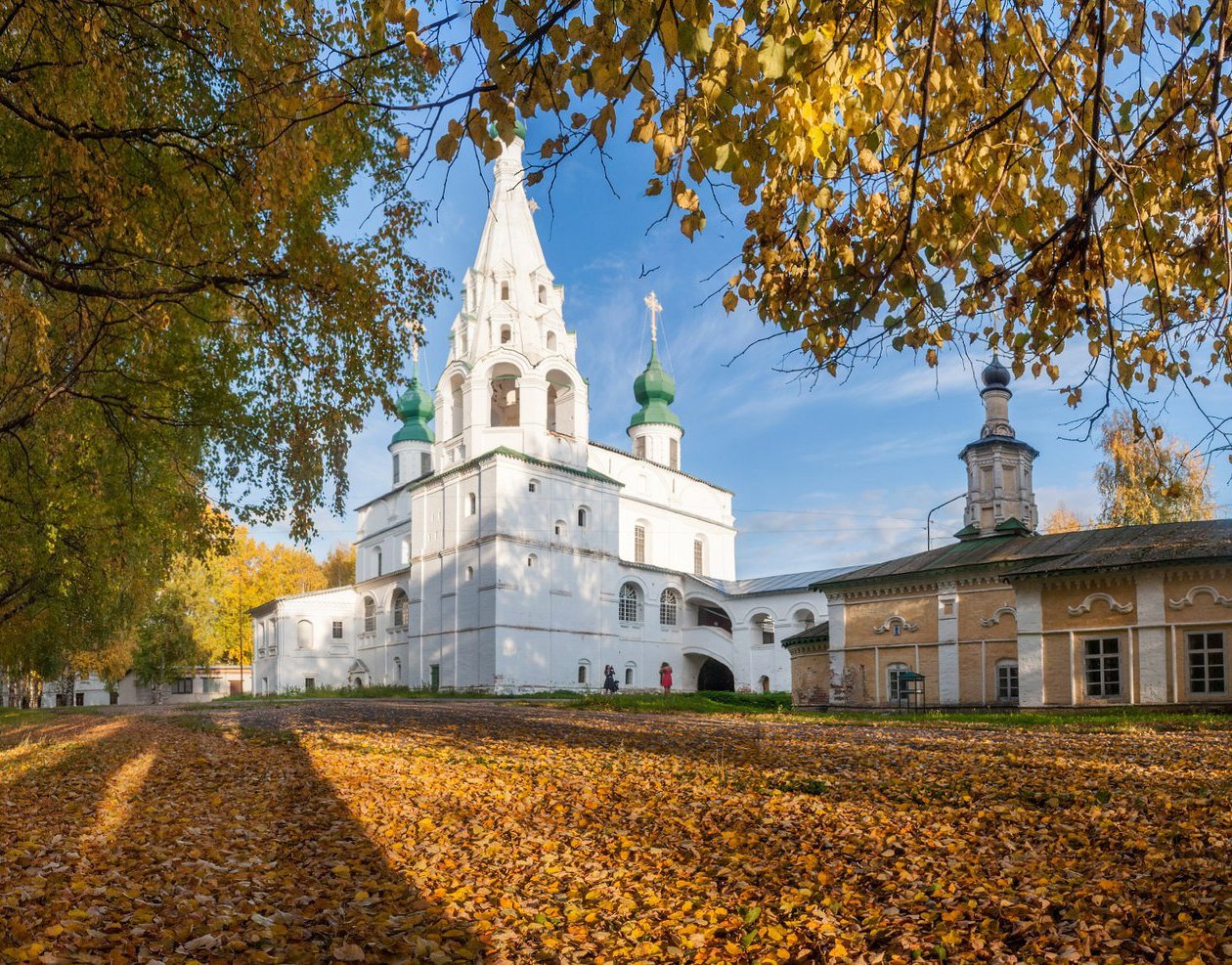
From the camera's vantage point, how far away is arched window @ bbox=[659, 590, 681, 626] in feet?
174

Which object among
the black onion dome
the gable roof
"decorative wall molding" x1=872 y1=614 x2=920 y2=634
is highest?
the black onion dome

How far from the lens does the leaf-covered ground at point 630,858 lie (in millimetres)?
4320

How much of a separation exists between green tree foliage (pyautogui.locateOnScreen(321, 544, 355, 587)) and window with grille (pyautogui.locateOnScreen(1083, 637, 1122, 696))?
2574 inches

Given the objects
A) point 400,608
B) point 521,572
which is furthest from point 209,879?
point 400,608

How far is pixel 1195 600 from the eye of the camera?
67.3 ft

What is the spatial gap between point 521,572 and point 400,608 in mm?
11374

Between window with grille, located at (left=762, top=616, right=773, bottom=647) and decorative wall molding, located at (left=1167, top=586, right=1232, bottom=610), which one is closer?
decorative wall molding, located at (left=1167, top=586, right=1232, bottom=610)

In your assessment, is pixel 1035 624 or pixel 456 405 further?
pixel 456 405

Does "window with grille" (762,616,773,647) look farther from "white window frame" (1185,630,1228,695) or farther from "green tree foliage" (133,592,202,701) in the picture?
"white window frame" (1185,630,1228,695)

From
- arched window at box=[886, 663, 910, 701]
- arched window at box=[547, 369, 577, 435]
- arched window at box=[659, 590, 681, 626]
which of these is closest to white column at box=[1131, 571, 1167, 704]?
arched window at box=[886, 663, 910, 701]

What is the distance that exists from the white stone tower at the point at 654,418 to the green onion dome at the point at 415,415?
12898mm

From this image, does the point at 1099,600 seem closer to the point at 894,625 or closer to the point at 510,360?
the point at 894,625

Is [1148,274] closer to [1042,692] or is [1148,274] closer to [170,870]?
[170,870]

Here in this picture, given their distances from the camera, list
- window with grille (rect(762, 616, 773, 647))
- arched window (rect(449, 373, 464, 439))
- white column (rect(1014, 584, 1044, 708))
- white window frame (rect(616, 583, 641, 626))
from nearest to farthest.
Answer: white column (rect(1014, 584, 1044, 708)), arched window (rect(449, 373, 464, 439)), white window frame (rect(616, 583, 641, 626)), window with grille (rect(762, 616, 773, 647))
